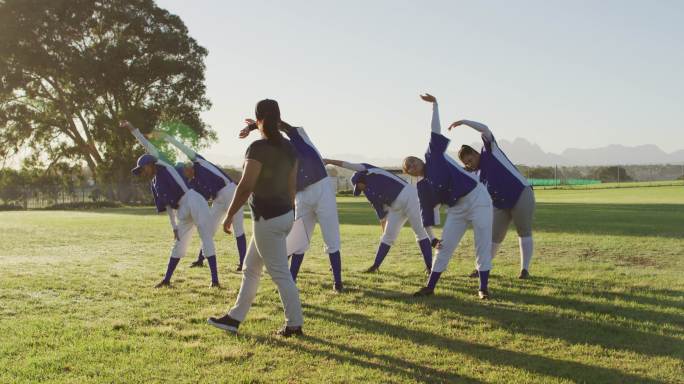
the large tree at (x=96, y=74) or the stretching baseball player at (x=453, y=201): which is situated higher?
the large tree at (x=96, y=74)

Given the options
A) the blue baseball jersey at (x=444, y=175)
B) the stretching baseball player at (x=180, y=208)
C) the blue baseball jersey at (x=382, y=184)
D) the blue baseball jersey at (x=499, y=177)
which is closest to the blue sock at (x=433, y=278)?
the blue baseball jersey at (x=444, y=175)

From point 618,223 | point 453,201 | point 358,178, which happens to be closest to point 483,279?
point 453,201

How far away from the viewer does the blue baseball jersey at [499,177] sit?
25.7ft

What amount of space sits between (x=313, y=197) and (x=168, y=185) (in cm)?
216

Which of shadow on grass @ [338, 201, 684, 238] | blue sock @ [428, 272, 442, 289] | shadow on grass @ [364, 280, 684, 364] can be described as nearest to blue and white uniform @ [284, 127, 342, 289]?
shadow on grass @ [364, 280, 684, 364]

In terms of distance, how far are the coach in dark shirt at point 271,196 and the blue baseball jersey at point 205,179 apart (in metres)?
4.24

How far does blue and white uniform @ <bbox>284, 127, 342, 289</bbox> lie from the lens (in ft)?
23.5

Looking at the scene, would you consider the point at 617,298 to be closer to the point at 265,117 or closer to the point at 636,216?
the point at 265,117

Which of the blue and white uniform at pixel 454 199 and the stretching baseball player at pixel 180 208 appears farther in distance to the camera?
the stretching baseball player at pixel 180 208

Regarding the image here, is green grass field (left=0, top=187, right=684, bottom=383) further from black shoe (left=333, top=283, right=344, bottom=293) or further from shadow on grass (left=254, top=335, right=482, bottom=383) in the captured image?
black shoe (left=333, top=283, right=344, bottom=293)

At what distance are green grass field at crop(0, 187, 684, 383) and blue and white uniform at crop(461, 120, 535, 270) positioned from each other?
66 centimetres

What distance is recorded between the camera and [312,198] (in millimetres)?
7305

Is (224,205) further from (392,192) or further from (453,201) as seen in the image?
(453,201)

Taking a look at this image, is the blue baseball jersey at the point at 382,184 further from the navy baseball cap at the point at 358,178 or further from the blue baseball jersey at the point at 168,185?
the blue baseball jersey at the point at 168,185
